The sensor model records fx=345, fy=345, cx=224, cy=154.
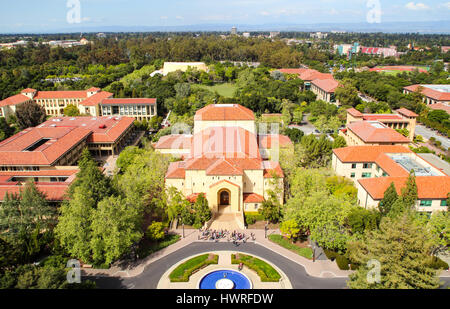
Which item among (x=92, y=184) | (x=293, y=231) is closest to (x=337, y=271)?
(x=293, y=231)

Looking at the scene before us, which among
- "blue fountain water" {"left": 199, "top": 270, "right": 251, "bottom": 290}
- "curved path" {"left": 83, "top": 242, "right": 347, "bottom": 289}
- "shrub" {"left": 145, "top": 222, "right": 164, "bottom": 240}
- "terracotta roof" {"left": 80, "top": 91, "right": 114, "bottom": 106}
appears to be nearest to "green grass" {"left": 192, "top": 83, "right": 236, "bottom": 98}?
"terracotta roof" {"left": 80, "top": 91, "right": 114, "bottom": 106}

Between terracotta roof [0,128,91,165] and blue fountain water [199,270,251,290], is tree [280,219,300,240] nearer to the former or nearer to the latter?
blue fountain water [199,270,251,290]

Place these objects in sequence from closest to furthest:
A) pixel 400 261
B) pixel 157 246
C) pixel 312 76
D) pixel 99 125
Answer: pixel 400 261 < pixel 157 246 < pixel 99 125 < pixel 312 76

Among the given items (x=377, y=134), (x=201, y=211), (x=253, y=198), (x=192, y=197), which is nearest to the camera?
(x=201, y=211)

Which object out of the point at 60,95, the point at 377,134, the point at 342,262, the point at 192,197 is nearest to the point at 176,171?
→ the point at 192,197

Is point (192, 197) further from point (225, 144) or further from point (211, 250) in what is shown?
point (225, 144)
